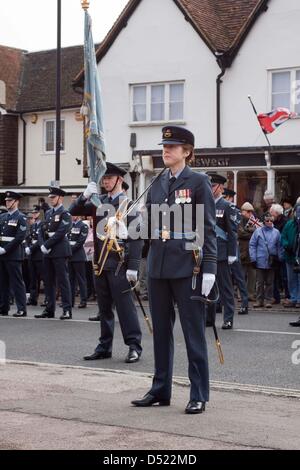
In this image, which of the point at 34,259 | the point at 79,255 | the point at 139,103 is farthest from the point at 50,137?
the point at 79,255

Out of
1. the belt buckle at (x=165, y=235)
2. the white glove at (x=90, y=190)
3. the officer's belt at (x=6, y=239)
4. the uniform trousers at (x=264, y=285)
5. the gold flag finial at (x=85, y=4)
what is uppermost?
the gold flag finial at (x=85, y=4)

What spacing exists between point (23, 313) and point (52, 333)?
2873 millimetres

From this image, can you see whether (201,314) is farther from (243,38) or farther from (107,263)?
(243,38)

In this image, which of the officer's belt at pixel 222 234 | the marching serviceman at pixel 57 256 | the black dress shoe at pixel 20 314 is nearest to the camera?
the officer's belt at pixel 222 234

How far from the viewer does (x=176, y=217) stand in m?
7.41

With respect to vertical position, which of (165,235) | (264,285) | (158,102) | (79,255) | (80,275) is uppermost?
(158,102)

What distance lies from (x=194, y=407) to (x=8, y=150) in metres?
29.8

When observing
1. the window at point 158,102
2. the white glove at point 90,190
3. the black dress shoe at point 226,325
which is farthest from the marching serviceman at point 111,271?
the window at point 158,102

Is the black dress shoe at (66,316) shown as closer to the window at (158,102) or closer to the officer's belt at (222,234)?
the officer's belt at (222,234)

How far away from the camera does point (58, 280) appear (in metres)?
15.7

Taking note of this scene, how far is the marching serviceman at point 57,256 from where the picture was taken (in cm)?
1555

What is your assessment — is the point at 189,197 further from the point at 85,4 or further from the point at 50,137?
the point at 50,137

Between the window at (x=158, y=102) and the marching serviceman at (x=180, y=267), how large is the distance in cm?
2130

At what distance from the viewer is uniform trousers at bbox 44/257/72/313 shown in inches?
613
